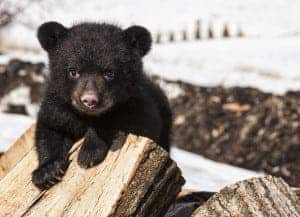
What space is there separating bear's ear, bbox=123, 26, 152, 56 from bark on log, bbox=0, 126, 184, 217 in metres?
0.89

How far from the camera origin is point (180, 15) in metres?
19.3

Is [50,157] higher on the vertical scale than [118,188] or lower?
lower

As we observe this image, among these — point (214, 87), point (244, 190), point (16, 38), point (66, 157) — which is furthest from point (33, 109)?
point (244, 190)

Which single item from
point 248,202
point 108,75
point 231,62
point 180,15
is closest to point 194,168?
point 108,75

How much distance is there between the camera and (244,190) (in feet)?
14.9

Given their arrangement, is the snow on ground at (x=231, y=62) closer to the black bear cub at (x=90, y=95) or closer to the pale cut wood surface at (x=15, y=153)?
the pale cut wood surface at (x=15, y=153)

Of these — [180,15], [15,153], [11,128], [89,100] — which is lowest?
[180,15]

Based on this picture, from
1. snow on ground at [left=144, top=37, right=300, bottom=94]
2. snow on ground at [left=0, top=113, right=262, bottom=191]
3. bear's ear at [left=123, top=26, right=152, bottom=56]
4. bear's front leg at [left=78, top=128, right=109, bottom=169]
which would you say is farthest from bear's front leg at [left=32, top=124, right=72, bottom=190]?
snow on ground at [left=144, top=37, right=300, bottom=94]

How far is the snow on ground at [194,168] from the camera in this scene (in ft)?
25.8

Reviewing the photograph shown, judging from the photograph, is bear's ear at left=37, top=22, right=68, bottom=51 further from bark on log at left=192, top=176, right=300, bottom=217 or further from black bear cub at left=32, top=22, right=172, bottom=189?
bark on log at left=192, top=176, right=300, bottom=217

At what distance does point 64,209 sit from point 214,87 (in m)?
7.49

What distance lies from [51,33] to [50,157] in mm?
805

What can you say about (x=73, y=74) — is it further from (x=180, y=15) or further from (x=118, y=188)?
(x=180, y=15)

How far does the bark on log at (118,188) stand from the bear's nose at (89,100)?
28 cm
